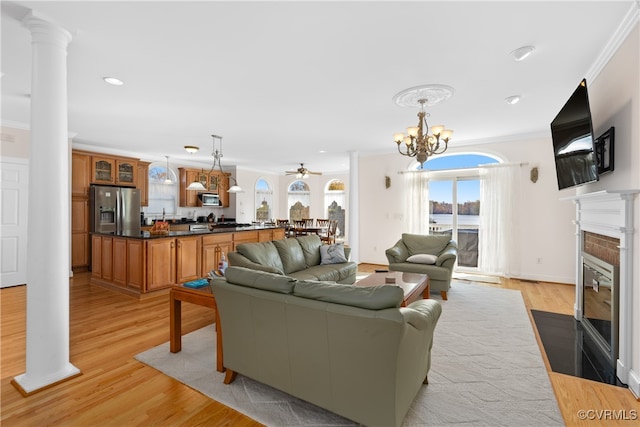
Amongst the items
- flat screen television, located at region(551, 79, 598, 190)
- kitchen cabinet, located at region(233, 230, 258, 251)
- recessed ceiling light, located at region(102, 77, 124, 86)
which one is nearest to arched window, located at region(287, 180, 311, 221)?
kitchen cabinet, located at region(233, 230, 258, 251)

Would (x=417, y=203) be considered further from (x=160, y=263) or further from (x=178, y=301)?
(x=178, y=301)

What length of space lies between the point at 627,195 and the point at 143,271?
5.41 meters

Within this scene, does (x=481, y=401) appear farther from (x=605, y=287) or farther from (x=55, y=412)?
(x=55, y=412)

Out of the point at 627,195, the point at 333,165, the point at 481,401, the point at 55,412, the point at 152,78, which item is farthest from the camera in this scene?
the point at 333,165

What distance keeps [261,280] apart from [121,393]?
4.44 feet

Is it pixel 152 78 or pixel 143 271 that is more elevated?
pixel 152 78

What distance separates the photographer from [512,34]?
2375 mm

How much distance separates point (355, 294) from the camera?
172cm

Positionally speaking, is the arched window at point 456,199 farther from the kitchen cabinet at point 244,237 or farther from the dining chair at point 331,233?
the kitchen cabinet at point 244,237

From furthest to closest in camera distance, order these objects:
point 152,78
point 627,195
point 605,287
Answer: point 152,78 → point 605,287 → point 627,195

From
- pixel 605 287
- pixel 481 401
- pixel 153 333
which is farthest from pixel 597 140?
pixel 153 333

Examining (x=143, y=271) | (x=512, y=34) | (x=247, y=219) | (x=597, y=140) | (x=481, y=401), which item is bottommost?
(x=481, y=401)

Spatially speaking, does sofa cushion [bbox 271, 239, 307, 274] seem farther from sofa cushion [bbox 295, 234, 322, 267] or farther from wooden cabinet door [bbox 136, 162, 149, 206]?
wooden cabinet door [bbox 136, 162, 149, 206]

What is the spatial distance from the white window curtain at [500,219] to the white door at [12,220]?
8191mm
